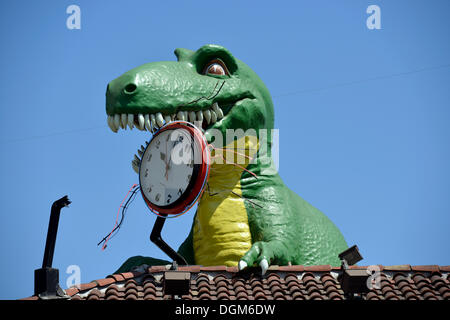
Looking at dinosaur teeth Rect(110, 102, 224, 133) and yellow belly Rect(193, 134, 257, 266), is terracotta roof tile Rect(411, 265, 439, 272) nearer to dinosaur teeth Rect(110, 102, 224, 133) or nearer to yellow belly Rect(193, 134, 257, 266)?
yellow belly Rect(193, 134, 257, 266)

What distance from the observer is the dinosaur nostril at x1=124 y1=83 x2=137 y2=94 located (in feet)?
36.1

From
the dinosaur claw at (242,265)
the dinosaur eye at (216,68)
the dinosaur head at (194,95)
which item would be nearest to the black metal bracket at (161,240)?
the dinosaur claw at (242,265)

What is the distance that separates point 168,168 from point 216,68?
7.02 ft

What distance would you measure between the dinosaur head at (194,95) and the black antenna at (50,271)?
1.59m

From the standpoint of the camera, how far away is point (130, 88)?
11047 millimetres

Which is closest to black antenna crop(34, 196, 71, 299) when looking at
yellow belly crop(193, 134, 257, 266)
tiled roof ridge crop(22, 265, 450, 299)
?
tiled roof ridge crop(22, 265, 450, 299)

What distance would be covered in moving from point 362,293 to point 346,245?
290 cm

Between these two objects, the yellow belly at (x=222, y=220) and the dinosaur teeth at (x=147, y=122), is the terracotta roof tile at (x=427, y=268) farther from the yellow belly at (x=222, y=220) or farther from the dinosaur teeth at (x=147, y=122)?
the dinosaur teeth at (x=147, y=122)

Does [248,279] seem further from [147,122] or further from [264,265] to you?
[147,122]

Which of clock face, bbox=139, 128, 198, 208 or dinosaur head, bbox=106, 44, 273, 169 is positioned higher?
dinosaur head, bbox=106, 44, 273, 169

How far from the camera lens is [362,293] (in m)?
9.58

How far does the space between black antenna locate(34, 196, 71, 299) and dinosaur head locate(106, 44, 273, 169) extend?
1.59 meters
